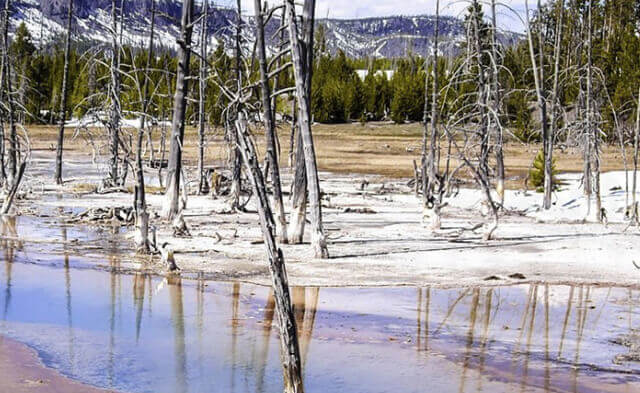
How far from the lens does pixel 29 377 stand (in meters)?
9.88

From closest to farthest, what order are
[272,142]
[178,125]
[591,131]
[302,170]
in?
1. [272,142]
2. [302,170]
3. [178,125]
4. [591,131]

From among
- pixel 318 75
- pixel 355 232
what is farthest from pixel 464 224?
pixel 318 75

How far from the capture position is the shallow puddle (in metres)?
10.2

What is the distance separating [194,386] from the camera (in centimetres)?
984

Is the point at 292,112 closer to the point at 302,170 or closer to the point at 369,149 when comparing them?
the point at 302,170

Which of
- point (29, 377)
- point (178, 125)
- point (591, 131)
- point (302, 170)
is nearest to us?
point (29, 377)

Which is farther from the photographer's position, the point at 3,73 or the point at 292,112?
the point at 292,112

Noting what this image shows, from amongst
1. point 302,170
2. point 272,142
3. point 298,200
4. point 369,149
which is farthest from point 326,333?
point 369,149

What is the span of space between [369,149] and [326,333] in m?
45.2

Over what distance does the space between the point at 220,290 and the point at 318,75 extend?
225 feet

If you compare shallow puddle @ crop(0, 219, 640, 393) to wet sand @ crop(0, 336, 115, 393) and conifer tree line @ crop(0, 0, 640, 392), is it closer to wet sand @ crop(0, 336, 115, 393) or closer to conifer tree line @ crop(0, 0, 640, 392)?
wet sand @ crop(0, 336, 115, 393)

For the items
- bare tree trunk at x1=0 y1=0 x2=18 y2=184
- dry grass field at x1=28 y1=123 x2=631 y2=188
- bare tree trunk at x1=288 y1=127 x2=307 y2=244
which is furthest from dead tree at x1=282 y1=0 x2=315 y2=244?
dry grass field at x1=28 y1=123 x2=631 y2=188

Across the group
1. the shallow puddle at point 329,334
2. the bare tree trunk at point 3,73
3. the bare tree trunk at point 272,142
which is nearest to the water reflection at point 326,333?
the shallow puddle at point 329,334

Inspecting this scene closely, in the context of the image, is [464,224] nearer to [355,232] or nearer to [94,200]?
[355,232]
